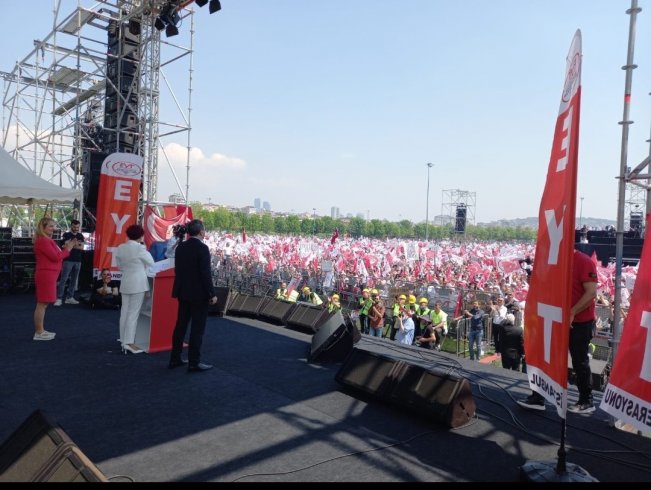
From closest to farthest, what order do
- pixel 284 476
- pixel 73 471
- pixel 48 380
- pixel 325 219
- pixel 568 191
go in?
pixel 73 471 → pixel 568 191 → pixel 284 476 → pixel 48 380 → pixel 325 219

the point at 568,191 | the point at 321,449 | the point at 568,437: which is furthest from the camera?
the point at 568,437

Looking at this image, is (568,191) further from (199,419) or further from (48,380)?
(48,380)

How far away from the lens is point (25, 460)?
2182 mm

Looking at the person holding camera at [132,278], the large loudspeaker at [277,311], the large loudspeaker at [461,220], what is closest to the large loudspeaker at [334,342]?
the person holding camera at [132,278]

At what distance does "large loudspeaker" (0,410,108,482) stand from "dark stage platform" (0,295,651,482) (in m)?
0.68

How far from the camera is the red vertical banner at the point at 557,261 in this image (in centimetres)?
262

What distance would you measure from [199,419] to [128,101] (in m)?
12.1

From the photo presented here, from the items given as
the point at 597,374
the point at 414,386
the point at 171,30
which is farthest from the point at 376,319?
the point at 171,30

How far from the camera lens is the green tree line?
3654 inches

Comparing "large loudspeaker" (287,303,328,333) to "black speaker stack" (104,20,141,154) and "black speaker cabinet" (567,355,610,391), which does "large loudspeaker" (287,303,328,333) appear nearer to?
"black speaker cabinet" (567,355,610,391)

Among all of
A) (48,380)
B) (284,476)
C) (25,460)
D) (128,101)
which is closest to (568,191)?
(284,476)

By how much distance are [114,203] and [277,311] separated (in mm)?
3380

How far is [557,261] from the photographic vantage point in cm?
275

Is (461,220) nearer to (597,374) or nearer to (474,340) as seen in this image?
(474,340)
